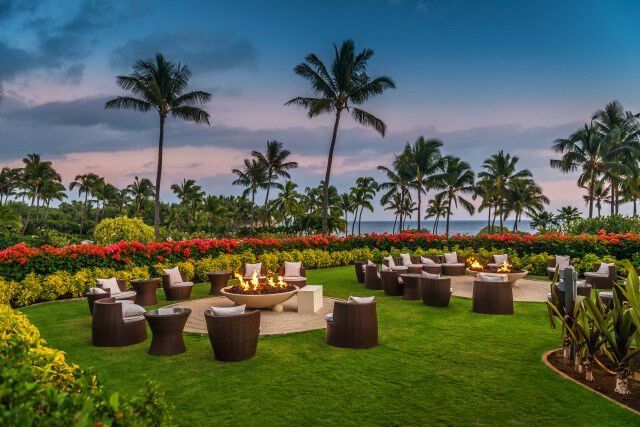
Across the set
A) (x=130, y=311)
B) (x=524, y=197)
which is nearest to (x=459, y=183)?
(x=524, y=197)

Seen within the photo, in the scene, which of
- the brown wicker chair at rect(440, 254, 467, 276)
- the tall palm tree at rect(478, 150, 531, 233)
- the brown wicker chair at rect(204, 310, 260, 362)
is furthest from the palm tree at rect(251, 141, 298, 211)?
the brown wicker chair at rect(204, 310, 260, 362)

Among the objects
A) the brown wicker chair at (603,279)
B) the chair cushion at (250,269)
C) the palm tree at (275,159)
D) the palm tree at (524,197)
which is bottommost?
the chair cushion at (250,269)

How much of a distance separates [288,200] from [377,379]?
41894mm

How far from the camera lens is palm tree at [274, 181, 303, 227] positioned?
46094 millimetres

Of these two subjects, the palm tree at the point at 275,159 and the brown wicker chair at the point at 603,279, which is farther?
the palm tree at the point at 275,159

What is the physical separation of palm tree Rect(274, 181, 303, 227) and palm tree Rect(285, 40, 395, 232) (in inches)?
966

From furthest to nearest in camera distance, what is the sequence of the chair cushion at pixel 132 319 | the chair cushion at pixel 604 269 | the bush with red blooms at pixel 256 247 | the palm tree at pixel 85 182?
the palm tree at pixel 85 182
the chair cushion at pixel 604 269
the bush with red blooms at pixel 256 247
the chair cushion at pixel 132 319

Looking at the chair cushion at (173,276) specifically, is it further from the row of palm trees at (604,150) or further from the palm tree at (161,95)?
the row of palm trees at (604,150)

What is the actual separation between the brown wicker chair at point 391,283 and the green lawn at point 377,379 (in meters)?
3.02

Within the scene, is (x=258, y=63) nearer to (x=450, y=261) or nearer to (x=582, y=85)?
(x=450, y=261)

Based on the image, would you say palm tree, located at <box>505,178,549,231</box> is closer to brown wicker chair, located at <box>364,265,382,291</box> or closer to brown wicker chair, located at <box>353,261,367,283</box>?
brown wicker chair, located at <box>353,261,367,283</box>

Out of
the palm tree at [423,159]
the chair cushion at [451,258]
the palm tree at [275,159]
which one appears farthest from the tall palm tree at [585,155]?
the palm tree at [275,159]

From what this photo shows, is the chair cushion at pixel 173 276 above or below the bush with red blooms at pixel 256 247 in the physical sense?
below

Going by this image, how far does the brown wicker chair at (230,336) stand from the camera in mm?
5449
